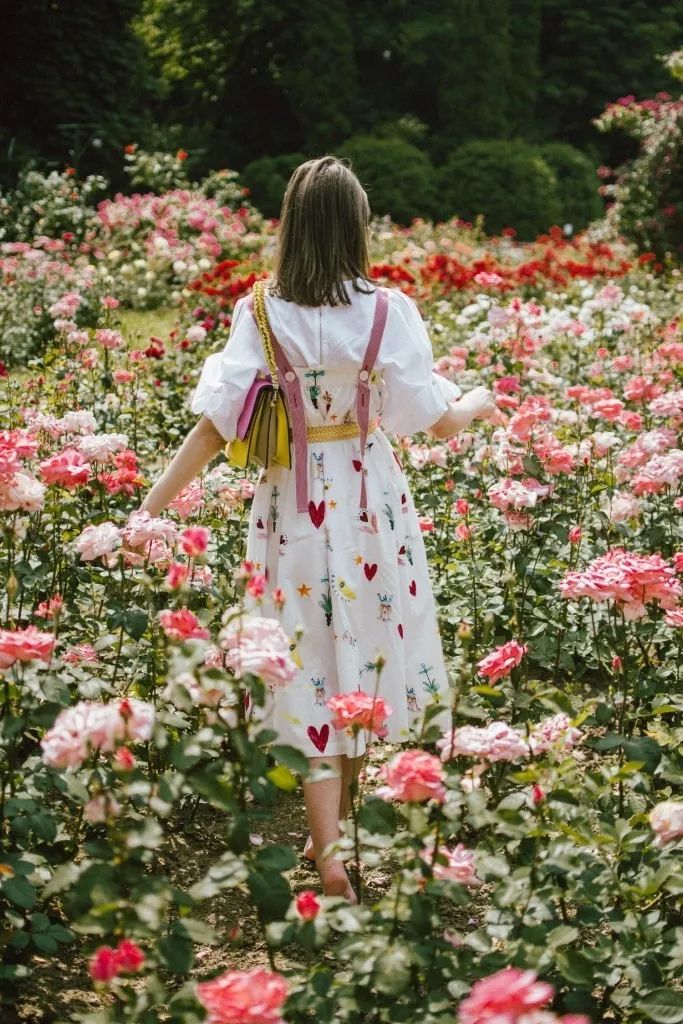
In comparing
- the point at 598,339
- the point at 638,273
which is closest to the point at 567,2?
the point at 638,273

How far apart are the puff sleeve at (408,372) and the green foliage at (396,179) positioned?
13.3m

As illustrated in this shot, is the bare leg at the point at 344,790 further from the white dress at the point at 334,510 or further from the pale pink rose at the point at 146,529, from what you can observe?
the pale pink rose at the point at 146,529

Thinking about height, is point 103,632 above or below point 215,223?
below

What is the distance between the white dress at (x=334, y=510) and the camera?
219 cm

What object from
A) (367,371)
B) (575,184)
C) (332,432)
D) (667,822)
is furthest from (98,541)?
(575,184)

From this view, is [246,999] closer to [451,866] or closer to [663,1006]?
[451,866]

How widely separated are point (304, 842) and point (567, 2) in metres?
21.7

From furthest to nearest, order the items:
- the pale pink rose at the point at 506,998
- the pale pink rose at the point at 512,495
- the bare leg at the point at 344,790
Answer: the pale pink rose at the point at 512,495
the bare leg at the point at 344,790
the pale pink rose at the point at 506,998

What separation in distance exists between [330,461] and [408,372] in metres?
0.23

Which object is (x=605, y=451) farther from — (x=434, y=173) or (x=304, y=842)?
(x=434, y=173)

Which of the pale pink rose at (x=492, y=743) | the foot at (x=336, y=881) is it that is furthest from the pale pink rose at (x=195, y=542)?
the foot at (x=336, y=881)

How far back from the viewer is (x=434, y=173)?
642 inches

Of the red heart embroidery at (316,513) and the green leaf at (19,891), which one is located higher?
the red heart embroidery at (316,513)

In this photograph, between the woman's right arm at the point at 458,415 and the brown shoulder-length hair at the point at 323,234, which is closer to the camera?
the brown shoulder-length hair at the point at 323,234
